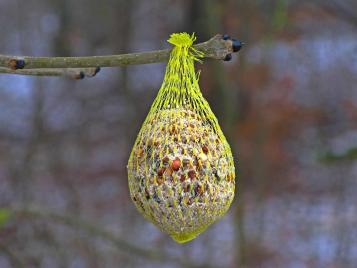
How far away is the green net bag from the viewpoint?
2.20 metres

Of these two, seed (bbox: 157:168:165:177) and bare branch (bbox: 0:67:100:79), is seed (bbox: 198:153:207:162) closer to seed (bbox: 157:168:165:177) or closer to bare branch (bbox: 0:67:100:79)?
seed (bbox: 157:168:165:177)

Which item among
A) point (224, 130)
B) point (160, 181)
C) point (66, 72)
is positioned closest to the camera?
point (160, 181)

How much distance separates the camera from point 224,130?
675 centimetres

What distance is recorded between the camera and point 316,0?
540 centimetres

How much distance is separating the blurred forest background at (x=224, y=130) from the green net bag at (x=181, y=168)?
3440 millimetres

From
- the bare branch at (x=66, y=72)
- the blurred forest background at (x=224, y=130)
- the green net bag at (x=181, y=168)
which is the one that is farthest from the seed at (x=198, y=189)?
the blurred forest background at (x=224, y=130)

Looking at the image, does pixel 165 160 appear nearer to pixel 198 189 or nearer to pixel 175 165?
pixel 175 165

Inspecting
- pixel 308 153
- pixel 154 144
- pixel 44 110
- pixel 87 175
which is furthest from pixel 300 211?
pixel 154 144

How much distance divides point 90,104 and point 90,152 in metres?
0.92

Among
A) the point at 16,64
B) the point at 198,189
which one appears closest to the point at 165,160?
the point at 198,189

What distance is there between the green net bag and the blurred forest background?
344cm

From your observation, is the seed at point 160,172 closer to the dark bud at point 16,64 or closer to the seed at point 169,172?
the seed at point 169,172

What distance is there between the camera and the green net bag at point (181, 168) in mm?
2201

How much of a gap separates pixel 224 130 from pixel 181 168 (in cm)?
455
